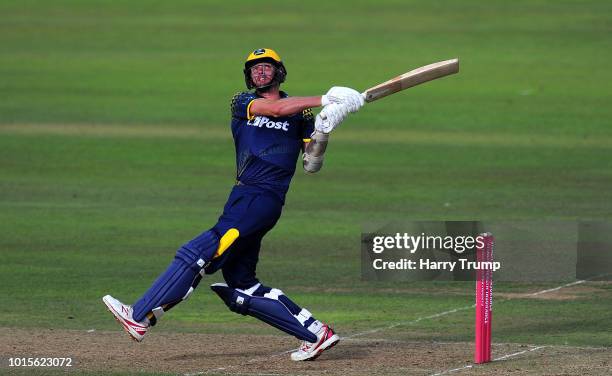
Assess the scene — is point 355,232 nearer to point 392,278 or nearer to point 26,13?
point 392,278

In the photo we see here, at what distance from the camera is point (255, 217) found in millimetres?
9625

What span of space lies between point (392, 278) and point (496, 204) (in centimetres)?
534

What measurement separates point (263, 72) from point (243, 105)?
302 millimetres

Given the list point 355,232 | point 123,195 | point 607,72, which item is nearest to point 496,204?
point 355,232

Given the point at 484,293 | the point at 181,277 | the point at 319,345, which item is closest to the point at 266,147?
the point at 181,277

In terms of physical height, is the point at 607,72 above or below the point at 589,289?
above

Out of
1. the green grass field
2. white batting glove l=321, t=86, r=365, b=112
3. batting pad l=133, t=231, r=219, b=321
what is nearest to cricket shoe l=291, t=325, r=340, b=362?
batting pad l=133, t=231, r=219, b=321

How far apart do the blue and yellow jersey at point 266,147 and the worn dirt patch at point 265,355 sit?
47.2 inches

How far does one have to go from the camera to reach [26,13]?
44.0 meters

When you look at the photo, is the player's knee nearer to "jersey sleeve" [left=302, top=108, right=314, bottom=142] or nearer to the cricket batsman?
the cricket batsman

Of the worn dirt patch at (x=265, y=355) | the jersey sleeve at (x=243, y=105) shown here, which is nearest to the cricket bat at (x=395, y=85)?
the jersey sleeve at (x=243, y=105)

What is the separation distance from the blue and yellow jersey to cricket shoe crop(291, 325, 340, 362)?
972mm

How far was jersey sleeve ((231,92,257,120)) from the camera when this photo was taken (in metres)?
9.70

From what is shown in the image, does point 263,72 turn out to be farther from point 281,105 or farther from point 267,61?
point 281,105
